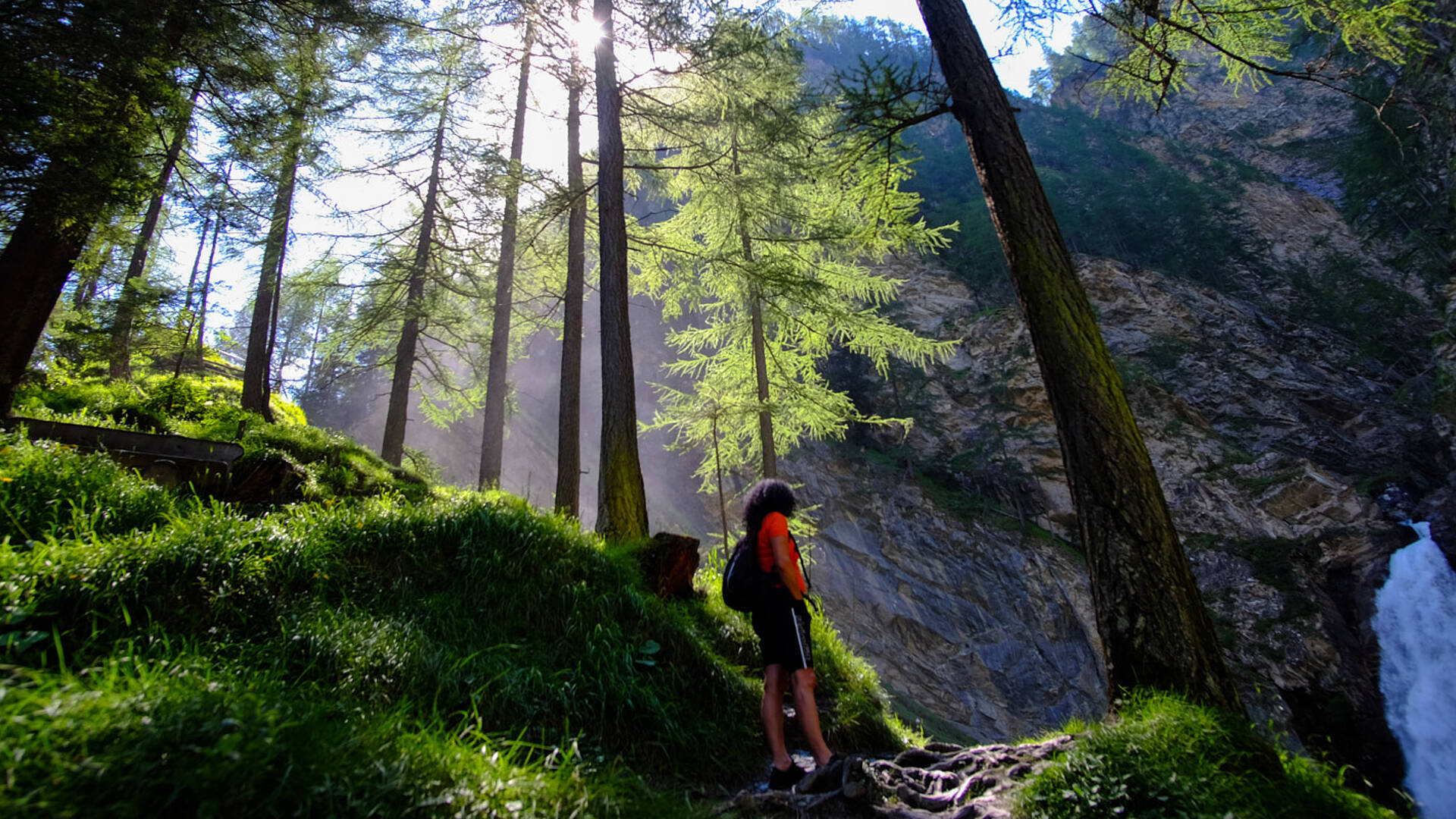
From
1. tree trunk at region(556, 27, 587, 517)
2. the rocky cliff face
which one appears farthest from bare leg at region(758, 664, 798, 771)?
the rocky cliff face

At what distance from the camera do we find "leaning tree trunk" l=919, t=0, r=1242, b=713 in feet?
9.84

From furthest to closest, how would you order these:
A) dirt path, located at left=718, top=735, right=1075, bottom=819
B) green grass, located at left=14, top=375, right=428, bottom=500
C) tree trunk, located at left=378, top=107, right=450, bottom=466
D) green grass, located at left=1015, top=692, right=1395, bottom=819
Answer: tree trunk, located at left=378, top=107, right=450, bottom=466, green grass, located at left=14, top=375, right=428, bottom=500, dirt path, located at left=718, top=735, right=1075, bottom=819, green grass, located at left=1015, top=692, right=1395, bottom=819

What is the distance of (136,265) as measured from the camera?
11148 millimetres

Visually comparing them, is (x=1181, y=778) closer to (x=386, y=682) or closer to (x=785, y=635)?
(x=785, y=635)

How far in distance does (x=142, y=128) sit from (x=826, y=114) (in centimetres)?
833

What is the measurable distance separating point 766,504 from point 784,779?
142 cm

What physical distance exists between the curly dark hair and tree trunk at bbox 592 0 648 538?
2353 millimetres

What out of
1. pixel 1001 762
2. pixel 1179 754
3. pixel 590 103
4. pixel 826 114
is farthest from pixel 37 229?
pixel 826 114

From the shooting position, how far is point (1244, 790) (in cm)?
224

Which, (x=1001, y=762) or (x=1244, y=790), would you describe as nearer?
(x=1244, y=790)

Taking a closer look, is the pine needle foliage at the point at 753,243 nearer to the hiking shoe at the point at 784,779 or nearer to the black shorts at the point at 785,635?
the black shorts at the point at 785,635

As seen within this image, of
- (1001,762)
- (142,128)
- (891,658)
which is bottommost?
(891,658)

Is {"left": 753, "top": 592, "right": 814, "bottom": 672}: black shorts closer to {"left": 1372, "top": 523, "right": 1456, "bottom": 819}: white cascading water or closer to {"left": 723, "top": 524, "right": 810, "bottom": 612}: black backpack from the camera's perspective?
{"left": 723, "top": 524, "right": 810, "bottom": 612}: black backpack

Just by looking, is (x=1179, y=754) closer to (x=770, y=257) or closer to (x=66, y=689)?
(x=66, y=689)
